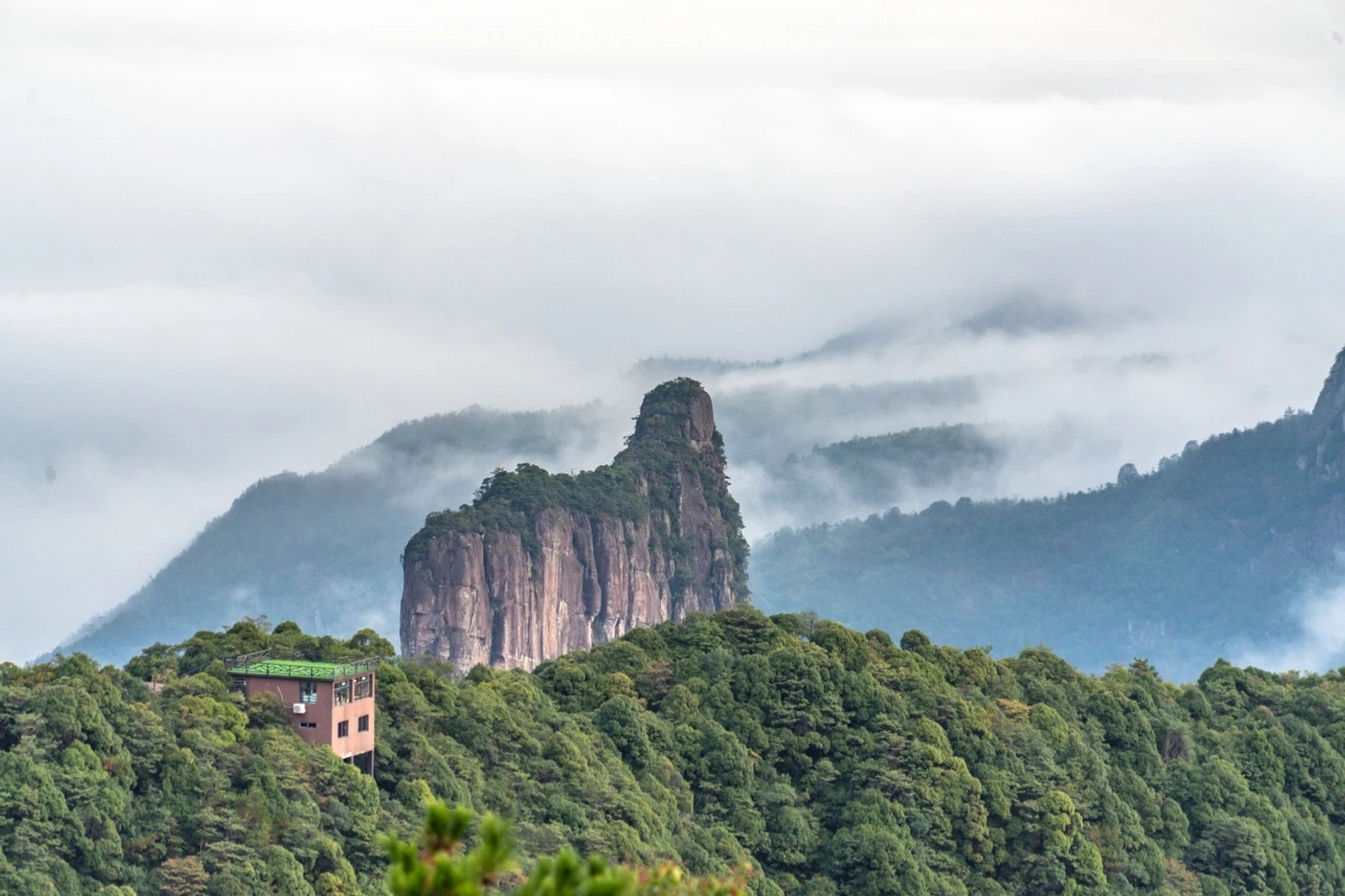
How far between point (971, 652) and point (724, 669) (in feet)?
44.4

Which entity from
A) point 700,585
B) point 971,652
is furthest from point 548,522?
point 971,652

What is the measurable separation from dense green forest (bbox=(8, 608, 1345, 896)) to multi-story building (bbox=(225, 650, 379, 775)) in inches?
26.9

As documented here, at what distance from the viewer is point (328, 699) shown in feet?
245

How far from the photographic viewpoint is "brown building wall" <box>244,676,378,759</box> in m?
74.4

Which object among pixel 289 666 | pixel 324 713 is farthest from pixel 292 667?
pixel 324 713

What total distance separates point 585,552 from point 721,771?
91736 mm

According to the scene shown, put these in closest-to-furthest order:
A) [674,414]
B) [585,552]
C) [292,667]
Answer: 1. [292,667]
2. [585,552]
3. [674,414]

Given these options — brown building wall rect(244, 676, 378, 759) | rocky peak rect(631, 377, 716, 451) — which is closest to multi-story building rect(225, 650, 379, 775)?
brown building wall rect(244, 676, 378, 759)

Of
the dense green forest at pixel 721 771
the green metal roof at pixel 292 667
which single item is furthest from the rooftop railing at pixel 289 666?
the dense green forest at pixel 721 771

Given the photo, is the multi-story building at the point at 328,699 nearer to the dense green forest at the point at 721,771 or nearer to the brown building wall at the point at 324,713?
the brown building wall at the point at 324,713

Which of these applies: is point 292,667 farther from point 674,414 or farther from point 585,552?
point 674,414

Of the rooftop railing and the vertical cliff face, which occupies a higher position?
the vertical cliff face

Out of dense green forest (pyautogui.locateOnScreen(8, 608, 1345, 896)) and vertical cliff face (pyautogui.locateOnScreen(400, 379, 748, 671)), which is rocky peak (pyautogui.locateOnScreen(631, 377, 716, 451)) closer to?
vertical cliff face (pyautogui.locateOnScreen(400, 379, 748, 671))

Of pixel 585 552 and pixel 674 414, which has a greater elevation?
pixel 674 414
